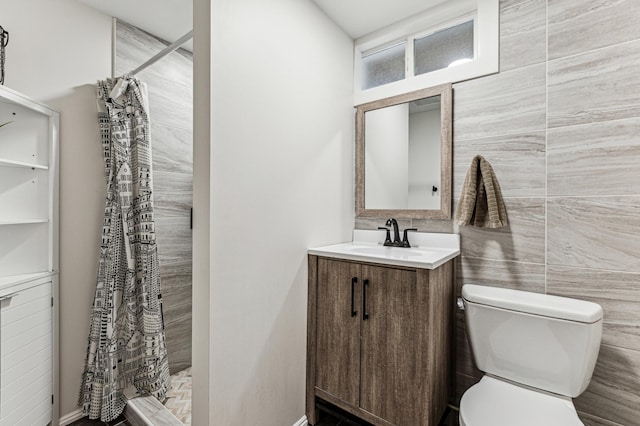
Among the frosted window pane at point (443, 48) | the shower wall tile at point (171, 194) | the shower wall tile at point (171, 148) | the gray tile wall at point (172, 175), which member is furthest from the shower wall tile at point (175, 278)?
the frosted window pane at point (443, 48)

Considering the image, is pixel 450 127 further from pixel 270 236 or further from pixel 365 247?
pixel 270 236

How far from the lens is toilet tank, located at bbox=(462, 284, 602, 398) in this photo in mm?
1146

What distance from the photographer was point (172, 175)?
2.13m

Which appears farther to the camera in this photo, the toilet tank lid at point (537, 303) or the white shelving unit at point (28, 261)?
the white shelving unit at point (28, 261)

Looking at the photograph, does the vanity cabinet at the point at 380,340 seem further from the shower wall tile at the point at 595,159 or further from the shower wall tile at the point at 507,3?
the shower wall tile at the point at 507,3

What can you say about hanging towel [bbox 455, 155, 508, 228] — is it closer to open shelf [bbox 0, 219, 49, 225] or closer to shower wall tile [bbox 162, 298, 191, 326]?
shower wall tile [bbox 162, 298, 191, 326]

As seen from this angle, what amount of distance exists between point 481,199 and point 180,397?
2.23 metres

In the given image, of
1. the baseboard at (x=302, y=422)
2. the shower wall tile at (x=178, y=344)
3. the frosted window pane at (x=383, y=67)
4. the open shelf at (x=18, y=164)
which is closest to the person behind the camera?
the open shelf at (x=18, y=164)

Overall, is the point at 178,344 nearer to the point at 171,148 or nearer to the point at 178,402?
the point at 178,402

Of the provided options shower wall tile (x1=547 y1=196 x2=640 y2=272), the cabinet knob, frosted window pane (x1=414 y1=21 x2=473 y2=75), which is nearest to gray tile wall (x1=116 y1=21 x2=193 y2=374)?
the cabinet knob

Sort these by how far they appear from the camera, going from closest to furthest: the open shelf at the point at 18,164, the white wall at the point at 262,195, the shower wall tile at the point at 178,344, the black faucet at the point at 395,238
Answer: the white wall at the point at 262,195 < the open shelf at the point at 18,164 < the black faucet at the point at 395,238 < the shower wall tile at the point at 178,344

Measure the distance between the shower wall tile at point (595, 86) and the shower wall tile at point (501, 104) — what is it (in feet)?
0.18

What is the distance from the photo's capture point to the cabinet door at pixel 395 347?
1296 millimetres

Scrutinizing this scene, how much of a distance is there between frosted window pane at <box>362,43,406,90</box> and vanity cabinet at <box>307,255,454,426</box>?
134 cm
